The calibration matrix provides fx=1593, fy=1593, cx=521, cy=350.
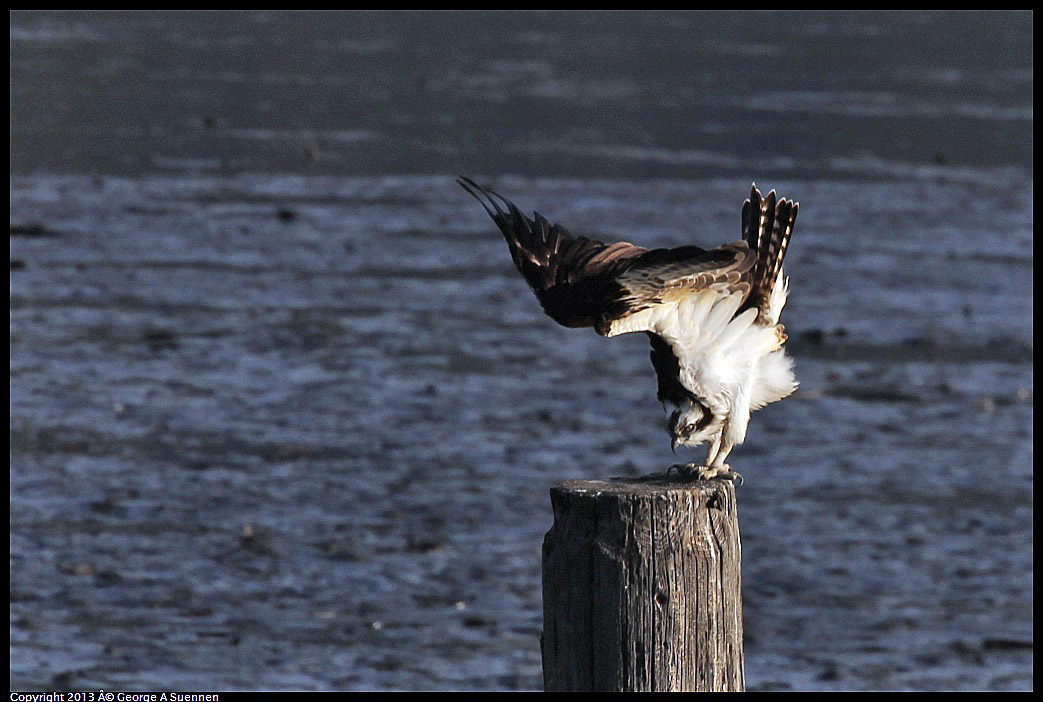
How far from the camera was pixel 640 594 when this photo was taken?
3834mm

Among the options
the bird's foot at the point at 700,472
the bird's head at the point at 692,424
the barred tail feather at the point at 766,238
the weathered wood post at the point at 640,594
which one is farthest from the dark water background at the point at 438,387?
the weathered wood post at the point at 640,594

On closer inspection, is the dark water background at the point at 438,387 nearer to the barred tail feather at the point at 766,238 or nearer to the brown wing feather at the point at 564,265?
the barred tail feather at the point at 766,238

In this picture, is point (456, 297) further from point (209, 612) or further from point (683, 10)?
point (683, 10)

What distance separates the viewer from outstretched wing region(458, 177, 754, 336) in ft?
14.5

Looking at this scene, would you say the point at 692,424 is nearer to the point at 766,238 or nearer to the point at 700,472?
the point at 700,472

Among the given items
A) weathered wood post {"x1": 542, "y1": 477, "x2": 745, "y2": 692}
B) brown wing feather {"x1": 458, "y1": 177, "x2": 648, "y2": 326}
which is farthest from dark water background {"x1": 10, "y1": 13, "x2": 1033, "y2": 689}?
weathered wood post {"x1": 542, "y1": 477, "x2": 745, "y2": 692}

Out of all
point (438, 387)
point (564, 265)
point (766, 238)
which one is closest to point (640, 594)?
point (564, 265)

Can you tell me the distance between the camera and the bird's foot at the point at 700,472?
4.64m

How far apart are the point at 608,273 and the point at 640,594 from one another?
3.34 feet

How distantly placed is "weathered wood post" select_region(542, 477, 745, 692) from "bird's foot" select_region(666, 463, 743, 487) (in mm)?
657

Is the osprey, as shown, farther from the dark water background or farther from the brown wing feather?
the dark water background

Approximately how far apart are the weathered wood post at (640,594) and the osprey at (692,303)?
72cm

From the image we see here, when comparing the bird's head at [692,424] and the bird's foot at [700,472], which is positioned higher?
the bird's head at [692,424]

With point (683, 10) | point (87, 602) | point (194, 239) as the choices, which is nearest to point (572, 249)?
point (87, 602)
